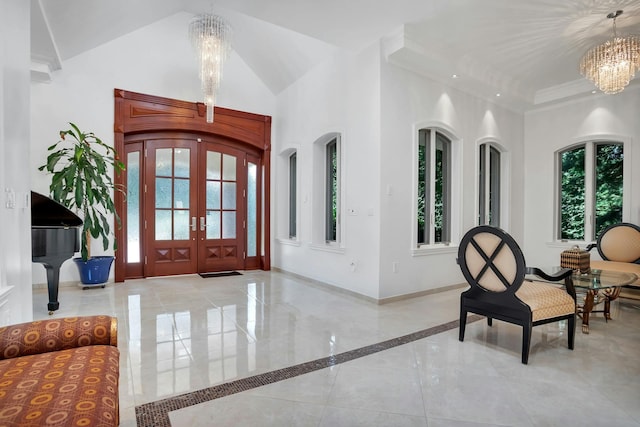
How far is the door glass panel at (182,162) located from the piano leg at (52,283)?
262cm

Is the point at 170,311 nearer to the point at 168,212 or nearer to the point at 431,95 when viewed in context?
the point at 168,212

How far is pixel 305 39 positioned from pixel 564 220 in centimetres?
539

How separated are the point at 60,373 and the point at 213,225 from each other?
16.8ft

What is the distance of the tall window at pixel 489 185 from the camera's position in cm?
586

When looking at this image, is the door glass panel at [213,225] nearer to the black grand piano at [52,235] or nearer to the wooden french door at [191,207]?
the wooden french door at [191,207]

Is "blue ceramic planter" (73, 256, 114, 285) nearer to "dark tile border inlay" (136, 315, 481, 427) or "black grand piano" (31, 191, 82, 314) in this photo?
"black grand piano" (31, 191, 82, 314)

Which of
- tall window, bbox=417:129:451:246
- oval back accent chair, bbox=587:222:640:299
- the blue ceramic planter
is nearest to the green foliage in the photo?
the blue ceramic planter

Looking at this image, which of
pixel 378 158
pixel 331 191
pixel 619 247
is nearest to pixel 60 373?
pixel 378 158

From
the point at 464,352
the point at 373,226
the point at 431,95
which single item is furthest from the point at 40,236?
the point at 431,95

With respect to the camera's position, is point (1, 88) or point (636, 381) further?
point (636, 381)

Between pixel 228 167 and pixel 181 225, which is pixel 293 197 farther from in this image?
pixel 181 225

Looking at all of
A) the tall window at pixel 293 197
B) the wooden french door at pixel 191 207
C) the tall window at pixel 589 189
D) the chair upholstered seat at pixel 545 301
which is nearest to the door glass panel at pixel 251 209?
the wooden french door at pixel 191 207

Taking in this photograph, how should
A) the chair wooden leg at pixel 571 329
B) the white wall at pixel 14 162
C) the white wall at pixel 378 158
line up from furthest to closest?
the white wall at pixel 378 158, the chair wooden leg at pixel 571 329, the white wall at pixel 14 162

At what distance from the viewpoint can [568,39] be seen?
168 inches
